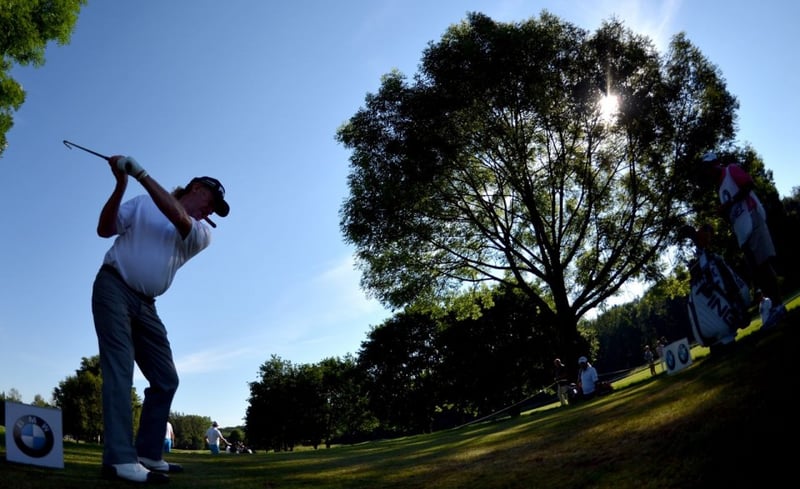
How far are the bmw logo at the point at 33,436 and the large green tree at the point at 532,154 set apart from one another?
19188 millimetres

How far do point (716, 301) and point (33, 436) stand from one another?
29.1 ft

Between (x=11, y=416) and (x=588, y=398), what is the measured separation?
20.6 m

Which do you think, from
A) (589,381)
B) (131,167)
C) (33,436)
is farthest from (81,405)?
(131,167)

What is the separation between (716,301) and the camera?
25.2 ft

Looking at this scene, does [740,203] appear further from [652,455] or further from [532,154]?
[532,154]

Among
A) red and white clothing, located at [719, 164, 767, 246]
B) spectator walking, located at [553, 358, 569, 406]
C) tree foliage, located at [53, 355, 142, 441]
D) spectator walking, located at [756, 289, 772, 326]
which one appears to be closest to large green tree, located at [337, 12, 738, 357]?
spectator walking, located at [553, 358, 569, 406]

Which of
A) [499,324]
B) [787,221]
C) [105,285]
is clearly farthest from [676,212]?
[787,221]

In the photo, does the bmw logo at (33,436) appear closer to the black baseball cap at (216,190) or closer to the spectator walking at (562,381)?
the black baseball cap at (216,190)

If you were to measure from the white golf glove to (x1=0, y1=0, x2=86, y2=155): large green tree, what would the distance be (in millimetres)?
14082

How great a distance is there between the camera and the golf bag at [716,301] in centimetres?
743

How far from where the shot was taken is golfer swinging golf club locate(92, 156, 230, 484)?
181 inches

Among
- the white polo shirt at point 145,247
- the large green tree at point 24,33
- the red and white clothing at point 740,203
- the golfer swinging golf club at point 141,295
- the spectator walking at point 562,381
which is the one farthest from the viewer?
the spectator walking at point 562,381

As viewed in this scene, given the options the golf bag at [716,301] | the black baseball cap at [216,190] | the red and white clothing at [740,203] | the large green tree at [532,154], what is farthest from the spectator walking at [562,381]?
the black baseball cap at [216,190]

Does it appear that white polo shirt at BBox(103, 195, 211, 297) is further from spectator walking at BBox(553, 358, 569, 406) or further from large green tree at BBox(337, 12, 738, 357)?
spectator walking at BBox(553, 358, 569, 406)
